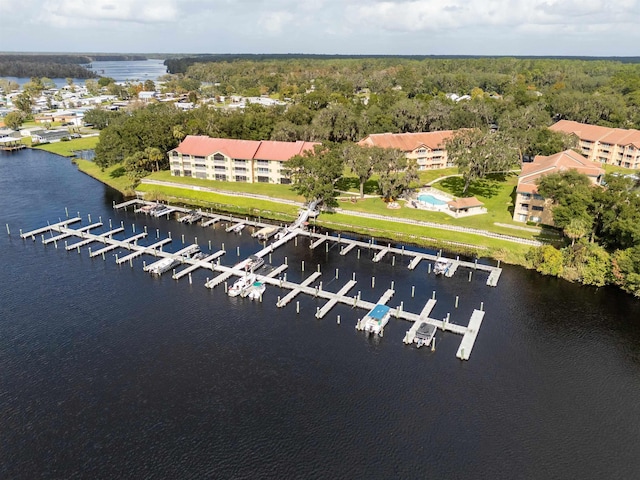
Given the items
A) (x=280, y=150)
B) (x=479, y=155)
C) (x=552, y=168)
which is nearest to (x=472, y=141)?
(x=479, y=155)

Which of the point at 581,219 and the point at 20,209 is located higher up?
the point at 581,219

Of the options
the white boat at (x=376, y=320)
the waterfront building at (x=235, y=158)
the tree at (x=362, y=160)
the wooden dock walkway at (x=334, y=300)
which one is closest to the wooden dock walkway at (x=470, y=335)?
the white boat at (x=376, y=320)

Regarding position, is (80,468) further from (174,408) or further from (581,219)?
(581,219)

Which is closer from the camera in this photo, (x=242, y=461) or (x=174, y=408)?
(x=242, y=461)

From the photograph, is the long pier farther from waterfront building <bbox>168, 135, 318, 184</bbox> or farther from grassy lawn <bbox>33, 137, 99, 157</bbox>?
grassy lawn <bbox>33, 137, 99, 157</bbox>

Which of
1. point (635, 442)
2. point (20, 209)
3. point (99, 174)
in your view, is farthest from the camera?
point (99, 174)

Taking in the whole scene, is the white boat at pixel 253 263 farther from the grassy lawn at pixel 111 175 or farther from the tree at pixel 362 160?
the grassy lawn at pixel 111 175

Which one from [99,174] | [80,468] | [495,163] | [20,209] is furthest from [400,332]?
[99,174]
